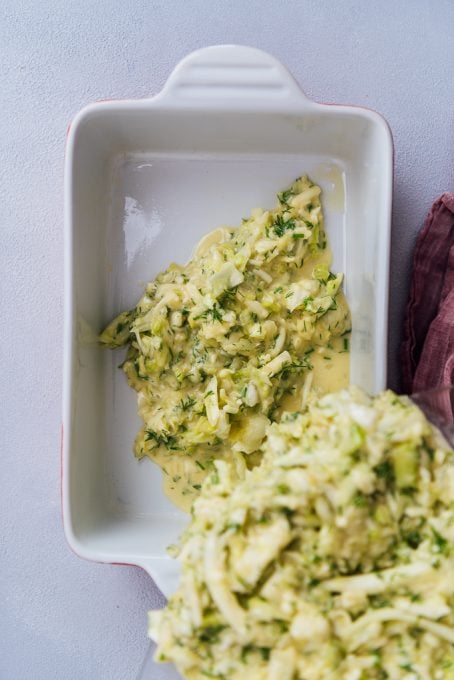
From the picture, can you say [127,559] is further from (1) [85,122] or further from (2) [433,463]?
(1) [85,122]

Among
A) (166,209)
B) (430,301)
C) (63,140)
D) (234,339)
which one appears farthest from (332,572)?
(63,140)

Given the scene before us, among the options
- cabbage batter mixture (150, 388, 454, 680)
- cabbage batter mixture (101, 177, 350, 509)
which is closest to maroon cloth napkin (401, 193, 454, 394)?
cabbage batter mixture (101, 177, 350, 509)

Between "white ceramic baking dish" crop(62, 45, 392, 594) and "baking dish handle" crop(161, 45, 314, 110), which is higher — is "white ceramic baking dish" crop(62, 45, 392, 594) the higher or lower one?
the lower one

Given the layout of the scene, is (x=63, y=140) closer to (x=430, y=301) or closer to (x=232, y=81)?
(x=232, y=81)

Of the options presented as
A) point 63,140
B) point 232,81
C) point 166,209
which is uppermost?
point 232,81

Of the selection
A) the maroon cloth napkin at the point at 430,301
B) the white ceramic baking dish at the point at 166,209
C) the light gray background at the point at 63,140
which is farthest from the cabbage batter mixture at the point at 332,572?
the light gray background at the point at 63,140

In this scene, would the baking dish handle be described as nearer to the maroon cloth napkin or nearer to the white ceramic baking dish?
the white ceramic baking dish

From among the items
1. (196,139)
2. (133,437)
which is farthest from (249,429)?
(196,139)
